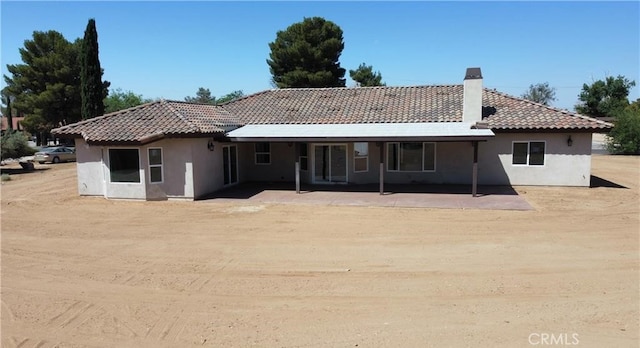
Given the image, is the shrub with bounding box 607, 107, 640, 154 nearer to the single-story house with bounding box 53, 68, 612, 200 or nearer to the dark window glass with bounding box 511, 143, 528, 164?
the single-story house with bounding box 53, 68, 612, 200

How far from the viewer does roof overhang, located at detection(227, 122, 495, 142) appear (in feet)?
53.1

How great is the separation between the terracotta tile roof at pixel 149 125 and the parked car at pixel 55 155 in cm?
2190

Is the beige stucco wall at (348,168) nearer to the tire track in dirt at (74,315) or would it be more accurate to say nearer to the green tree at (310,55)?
the tire track in dirt at (74,315)

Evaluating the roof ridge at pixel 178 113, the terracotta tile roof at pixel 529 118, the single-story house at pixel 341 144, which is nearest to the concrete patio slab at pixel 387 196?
the single-story house at pixel 341 144

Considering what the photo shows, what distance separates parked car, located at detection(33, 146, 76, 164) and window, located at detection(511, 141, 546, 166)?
34900 mm

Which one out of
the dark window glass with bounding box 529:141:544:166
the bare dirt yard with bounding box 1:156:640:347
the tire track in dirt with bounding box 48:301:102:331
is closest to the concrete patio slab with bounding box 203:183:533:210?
the bare dirt yard with bounding box 1:156:640:347

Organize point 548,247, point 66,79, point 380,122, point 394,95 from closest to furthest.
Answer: point 548,247, point 380,122, point 394,95, point 66,79

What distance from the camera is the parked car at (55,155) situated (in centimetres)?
3672

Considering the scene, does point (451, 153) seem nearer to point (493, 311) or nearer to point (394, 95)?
point (394, 95)

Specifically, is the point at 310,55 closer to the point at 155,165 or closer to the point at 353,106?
the point at 353,106

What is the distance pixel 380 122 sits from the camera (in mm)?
20406

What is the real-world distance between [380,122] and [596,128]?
8469 mm

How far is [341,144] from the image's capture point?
20156 mm

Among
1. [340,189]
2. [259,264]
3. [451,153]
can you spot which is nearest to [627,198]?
[451,153]
